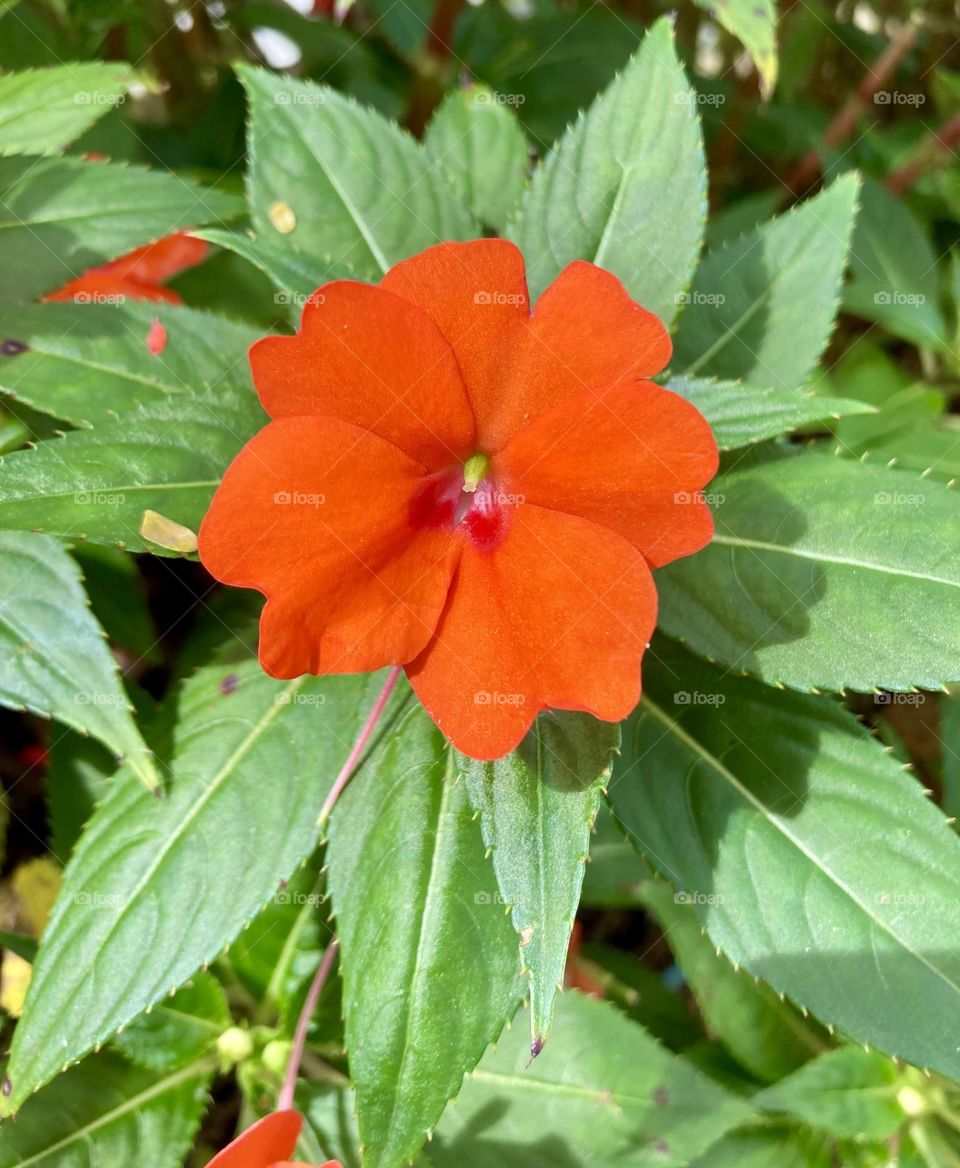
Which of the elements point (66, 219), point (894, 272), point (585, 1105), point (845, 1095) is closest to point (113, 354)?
point (66, 219)

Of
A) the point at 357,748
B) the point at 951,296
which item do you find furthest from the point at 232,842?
the point at 951,296

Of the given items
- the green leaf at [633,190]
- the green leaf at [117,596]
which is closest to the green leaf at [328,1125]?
the green leaf at [117,596]

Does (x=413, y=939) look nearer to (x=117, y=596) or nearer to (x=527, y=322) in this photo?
(x=527, y=322)

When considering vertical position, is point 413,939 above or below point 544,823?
below

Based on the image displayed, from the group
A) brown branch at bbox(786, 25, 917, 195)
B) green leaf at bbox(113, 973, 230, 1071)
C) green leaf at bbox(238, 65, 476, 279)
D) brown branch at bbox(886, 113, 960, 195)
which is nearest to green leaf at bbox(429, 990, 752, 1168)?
green leaf at bbox(113, 973, 230, 1071)

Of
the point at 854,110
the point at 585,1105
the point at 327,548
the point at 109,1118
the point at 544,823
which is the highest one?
the point at 854,110

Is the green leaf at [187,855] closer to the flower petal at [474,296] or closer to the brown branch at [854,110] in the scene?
the flower petal at [474,296]

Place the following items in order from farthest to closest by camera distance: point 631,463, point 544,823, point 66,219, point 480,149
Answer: point 480,149, point 66,219, point 544,823, point 631,463
